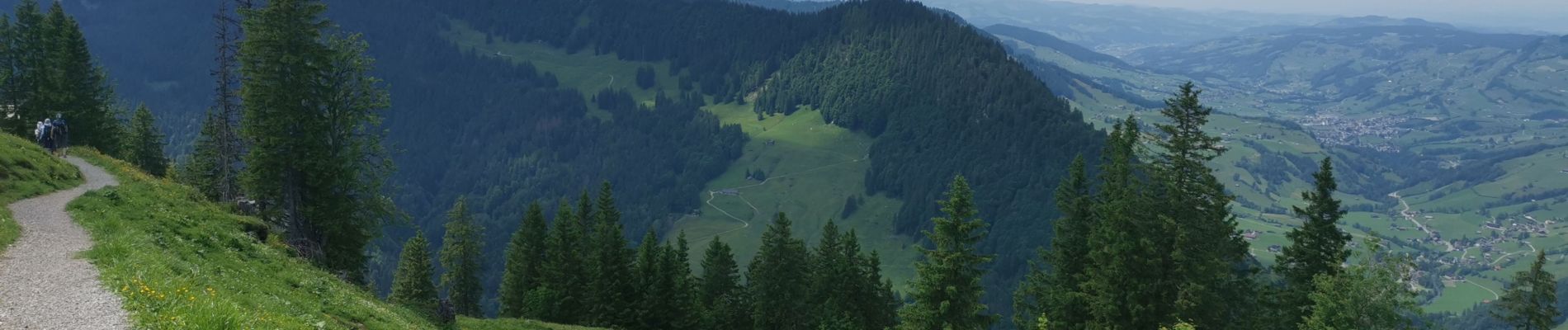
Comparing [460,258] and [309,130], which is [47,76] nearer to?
[460,258]

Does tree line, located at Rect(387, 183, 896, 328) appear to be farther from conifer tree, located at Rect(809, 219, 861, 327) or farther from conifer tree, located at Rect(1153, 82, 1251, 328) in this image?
conifer tree, located at Rect(1153, 82, 1251, 328)

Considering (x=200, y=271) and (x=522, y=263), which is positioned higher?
(x=200, y=271)

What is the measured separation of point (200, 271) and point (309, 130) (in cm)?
2229

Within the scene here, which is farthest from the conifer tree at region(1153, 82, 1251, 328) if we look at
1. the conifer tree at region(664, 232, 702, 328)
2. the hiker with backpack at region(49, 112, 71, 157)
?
the hiker with backpack at region(49, 112, 71, 157)

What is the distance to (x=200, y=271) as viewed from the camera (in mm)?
25438

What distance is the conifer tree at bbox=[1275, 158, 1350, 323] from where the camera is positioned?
48188 millimetres

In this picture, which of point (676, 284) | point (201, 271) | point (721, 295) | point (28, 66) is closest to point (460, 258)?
point (676, 284)

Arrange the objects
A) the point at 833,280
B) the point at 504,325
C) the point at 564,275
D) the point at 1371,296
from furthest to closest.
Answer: the point at 564,275 → the point at 833,280 → the point at 504,325 → the point at 1371,296

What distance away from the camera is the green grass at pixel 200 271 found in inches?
750

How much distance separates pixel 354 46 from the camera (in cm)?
4816

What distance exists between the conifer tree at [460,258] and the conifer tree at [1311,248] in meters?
72.6

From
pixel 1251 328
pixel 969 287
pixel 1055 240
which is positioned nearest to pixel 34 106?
pixel 969 287

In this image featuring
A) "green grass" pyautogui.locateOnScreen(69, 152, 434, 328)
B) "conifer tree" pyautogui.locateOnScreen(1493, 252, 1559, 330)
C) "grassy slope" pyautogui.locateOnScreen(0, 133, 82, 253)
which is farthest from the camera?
"conifer tree" pyautogui.locateOnScreen(1493, 252, 1559, 330)

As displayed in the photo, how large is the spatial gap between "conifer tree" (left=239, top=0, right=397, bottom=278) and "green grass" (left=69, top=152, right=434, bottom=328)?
11.4 ft
